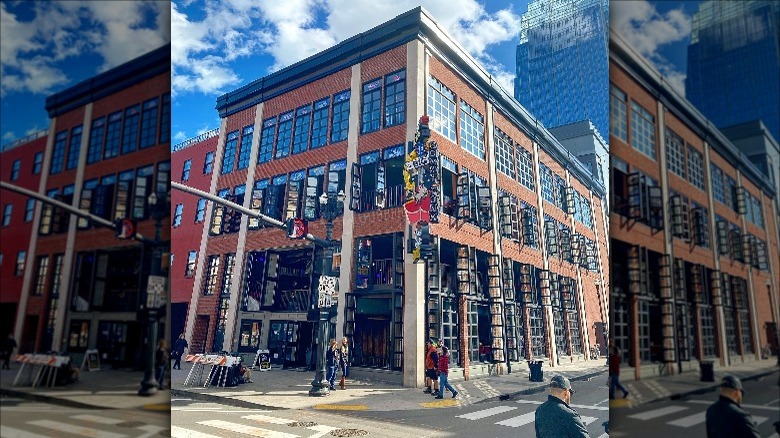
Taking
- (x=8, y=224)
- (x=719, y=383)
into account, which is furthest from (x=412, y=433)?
(x=8, y=224)

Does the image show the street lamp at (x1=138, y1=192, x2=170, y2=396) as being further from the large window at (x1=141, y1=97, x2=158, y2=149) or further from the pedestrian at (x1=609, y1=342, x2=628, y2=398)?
the pedestrian at (x1=609, y1=342, x2=628, y2=398)

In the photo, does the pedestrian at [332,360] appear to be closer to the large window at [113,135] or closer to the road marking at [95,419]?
the road marking at [95,419]

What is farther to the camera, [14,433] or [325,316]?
[325,316]

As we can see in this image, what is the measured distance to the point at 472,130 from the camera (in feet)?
10.4

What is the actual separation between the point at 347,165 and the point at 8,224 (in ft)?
6.95

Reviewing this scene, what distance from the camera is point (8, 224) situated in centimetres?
267

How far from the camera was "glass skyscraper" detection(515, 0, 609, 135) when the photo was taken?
2896 mm

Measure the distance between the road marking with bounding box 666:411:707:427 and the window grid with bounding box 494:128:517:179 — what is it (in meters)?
1.75

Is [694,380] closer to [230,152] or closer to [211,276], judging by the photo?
[211,276]

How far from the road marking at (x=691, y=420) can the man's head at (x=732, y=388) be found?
5.3 inches

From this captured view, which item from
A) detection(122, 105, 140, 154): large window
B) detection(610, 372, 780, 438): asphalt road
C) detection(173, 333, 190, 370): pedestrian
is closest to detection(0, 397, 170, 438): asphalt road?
detection(173, 333, 190, 370): pedestrian

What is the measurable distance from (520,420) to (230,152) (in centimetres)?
313

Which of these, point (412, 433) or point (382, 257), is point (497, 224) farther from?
point (412, 433)

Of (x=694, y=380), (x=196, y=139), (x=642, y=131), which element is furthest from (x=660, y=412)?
(x=196, y=139)
